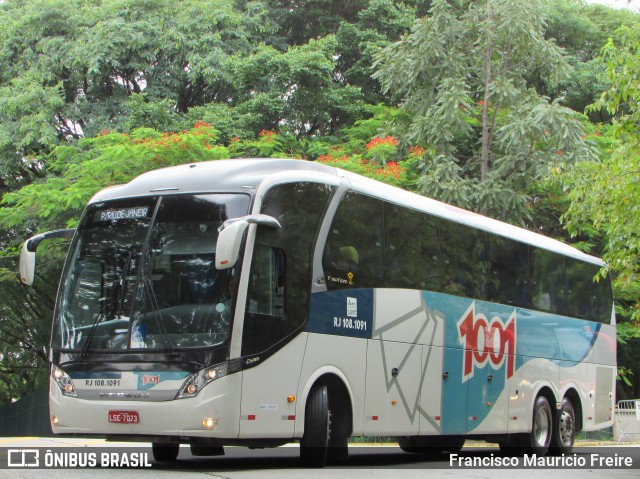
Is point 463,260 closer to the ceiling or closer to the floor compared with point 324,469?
closer to the ceiling

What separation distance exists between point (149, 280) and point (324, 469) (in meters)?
2.97

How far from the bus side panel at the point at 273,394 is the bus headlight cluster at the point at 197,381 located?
13.9 inches

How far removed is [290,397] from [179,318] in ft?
5.11

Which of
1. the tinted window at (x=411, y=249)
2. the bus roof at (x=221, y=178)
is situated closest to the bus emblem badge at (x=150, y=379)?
the bus roof at (x=221, y=178)

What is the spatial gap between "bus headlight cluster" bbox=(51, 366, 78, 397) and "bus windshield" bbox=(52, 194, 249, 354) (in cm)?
28

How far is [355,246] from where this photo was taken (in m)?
12.1

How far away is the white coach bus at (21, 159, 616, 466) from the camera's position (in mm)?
10117

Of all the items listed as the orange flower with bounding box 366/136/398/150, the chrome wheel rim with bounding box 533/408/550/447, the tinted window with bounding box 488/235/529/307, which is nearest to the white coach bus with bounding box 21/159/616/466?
the tinted window with bounding box 488/235/529/307

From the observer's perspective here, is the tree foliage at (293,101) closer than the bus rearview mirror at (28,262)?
No

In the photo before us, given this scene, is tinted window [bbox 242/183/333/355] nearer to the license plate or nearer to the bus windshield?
the bus windshield

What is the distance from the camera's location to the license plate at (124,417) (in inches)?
396

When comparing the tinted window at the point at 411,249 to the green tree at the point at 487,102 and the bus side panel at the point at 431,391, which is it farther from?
the green tree at the point at 487,102

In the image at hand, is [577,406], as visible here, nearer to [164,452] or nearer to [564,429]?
[564,429]

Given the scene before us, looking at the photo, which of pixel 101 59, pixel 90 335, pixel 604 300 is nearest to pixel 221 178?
pixel 90 335
